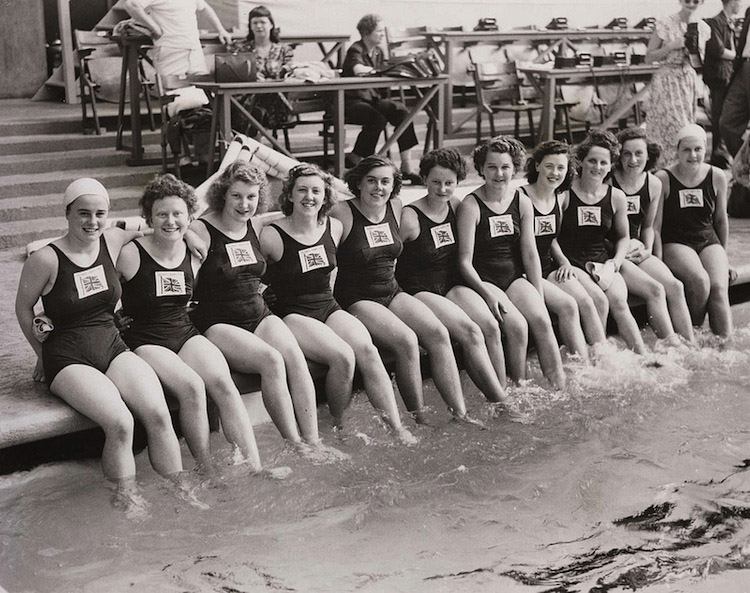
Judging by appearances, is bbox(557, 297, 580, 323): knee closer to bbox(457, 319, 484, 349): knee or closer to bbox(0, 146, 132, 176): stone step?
bbox(457, 319, 484, 349): knee

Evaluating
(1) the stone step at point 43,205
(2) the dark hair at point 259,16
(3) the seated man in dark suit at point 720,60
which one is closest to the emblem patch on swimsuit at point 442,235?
(1) the stone step at point 43,205

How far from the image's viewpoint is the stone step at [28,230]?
6.50m

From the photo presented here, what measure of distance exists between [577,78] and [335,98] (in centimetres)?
278

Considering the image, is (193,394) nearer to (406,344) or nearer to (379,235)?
(406,344)

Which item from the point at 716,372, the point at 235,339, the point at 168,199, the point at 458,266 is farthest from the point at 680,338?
the point at 168,199

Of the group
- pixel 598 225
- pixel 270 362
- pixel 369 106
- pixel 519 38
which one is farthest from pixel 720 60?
pixel 270 362

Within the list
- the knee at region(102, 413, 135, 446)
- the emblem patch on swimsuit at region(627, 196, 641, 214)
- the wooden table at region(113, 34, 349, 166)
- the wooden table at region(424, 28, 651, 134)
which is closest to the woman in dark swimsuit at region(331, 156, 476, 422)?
the knee at region(102, 413, 135, 446)

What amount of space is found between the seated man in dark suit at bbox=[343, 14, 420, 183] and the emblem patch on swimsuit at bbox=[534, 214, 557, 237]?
2615mm

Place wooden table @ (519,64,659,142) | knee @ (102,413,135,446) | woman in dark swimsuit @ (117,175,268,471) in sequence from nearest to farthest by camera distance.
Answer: knee @ (102,413,135,446) → woman in dark swimsuit @ (117,175,268,471) → wooden table @ (519,64,659,142)

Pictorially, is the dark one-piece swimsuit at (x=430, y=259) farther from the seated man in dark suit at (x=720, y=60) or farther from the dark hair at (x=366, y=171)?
the seated man in dark suit at (x=720, y=60)

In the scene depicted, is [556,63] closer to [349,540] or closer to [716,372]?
[716,372]

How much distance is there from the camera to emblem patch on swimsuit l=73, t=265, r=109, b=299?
149 inches

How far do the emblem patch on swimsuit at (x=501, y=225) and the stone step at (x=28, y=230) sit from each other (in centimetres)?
315

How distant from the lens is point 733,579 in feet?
10.7
